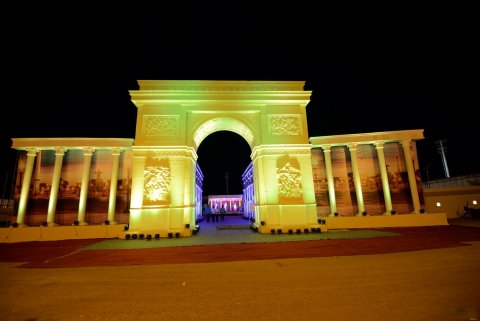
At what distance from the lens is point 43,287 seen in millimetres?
4977

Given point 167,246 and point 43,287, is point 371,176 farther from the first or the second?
point 43,287

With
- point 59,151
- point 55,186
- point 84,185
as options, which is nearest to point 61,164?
point 59,151

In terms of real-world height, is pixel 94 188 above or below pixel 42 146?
below

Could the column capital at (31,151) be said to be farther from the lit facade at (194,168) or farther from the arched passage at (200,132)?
the arched passage at (200,132)

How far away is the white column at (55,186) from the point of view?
15273 mm

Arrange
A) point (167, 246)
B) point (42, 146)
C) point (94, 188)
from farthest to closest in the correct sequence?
point (94, 188) → point (42, 146) → point (167, 246)

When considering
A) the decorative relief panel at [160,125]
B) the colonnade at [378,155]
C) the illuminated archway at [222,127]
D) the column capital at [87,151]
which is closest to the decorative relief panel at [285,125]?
the illuminated archway at [222,127]

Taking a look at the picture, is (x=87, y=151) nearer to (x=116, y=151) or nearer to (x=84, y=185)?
(x=116, y=151)

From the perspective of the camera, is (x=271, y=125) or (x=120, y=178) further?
(x=120, y=178)

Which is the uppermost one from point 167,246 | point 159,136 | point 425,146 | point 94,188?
point 425,146

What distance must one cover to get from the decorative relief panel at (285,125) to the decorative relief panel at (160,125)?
6.80 m

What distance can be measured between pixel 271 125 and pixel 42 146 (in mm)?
17581

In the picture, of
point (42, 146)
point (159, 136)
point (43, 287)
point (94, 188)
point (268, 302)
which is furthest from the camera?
point (94, 188)

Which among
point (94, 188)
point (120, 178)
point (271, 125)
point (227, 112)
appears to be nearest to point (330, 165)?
point (271, 125)
